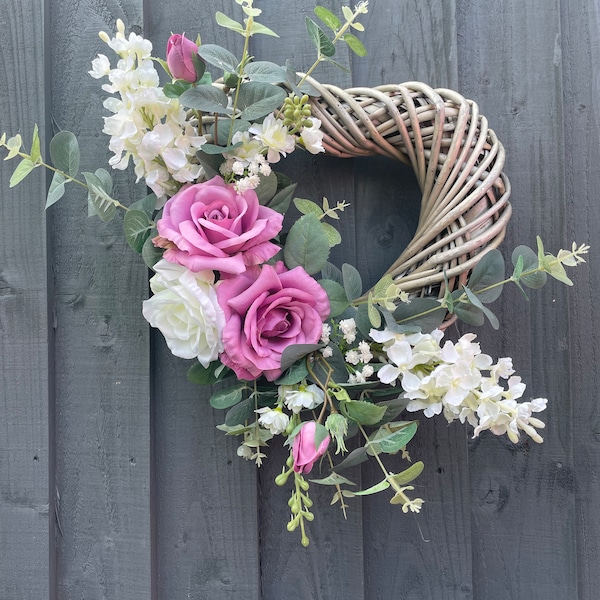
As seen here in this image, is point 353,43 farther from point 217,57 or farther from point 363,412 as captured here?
point 363,412

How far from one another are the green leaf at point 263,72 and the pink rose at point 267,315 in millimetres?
230

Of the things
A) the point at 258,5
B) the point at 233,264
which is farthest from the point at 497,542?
the point at 258,5

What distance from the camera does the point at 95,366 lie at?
83 cm

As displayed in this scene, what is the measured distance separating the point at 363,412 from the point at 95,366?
1.52ft

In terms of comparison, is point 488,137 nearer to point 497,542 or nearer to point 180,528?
point 497,542

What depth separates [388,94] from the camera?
0.70 m

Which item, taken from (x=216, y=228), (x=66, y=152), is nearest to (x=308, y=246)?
(x=216, y=228)

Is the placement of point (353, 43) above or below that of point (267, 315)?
above

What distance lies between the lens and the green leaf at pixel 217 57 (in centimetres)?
60

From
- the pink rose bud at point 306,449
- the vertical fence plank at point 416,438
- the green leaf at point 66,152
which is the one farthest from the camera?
the vertical fence plank at point 416,438

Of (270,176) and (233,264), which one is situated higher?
(270,176)

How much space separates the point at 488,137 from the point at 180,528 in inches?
30.1

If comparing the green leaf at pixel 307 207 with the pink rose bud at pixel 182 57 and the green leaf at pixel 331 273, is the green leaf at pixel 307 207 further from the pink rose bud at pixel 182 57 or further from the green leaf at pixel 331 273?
the pink rose bud at pixel 182 57

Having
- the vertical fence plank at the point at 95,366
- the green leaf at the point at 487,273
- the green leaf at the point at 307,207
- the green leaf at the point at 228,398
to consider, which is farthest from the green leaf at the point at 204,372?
the green leaf at the point at 487,273
